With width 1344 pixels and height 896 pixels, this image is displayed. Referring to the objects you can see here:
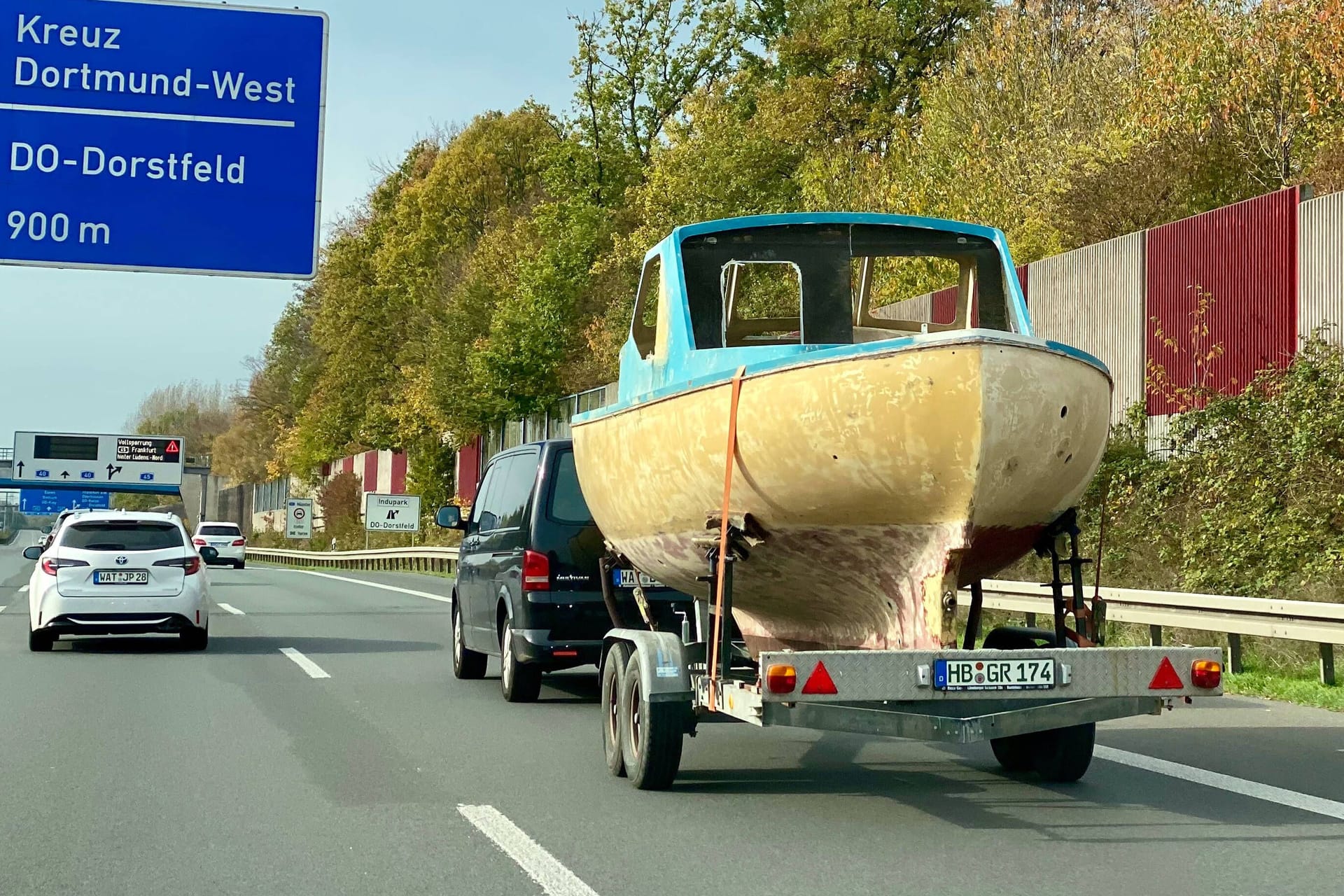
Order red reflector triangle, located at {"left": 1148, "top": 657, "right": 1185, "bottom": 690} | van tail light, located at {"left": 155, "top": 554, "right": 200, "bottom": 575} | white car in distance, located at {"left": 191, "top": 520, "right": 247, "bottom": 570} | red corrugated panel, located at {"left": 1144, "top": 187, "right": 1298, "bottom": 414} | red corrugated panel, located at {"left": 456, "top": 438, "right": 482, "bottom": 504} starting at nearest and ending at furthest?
red reflector triangle, located at {"left": 1148, "top": 657, "right": 1185, "bottom": 690}, van tail light, located at {"left": 155, "top": 554, "right": 200, "bottom": 575}, red corrugated panel, located at {"left": 1144, "top": 187, "right": 1298, "bottom": 414}, white car in distance, located at {"left": 191, "top": 520, "right": 247, "bottom": 570}, red corrugated panel, located at {"left": 456, "top": 438, "right": 482, "bottom": 504}

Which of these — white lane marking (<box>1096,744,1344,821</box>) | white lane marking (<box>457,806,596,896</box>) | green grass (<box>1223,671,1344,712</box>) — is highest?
green grass (<box>1223,671,1344,712</box>)

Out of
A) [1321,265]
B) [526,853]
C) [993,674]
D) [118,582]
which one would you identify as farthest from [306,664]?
[1321,265]

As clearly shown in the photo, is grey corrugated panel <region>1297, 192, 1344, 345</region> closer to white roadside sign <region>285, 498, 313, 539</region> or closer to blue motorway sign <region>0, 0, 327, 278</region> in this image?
blue motorway sign <region>0, 0, 327, 278</region>

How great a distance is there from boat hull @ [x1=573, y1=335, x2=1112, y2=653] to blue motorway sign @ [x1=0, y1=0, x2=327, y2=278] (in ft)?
31.1

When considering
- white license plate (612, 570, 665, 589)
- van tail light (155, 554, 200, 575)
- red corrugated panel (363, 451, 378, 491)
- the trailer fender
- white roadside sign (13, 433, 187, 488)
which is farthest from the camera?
red corrugated panel (363, 451, 378, 491)

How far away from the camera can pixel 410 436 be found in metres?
67.9

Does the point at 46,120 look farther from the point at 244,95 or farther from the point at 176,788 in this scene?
the point at 176,788

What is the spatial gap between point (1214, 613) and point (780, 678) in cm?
765

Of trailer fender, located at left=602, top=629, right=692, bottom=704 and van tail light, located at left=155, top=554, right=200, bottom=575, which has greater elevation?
van tail light, located at left=155, top=554, right=200, bottom=575

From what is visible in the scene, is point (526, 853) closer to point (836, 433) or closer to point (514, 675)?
point (836, 433)

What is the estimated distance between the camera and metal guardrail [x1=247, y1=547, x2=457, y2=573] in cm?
4597

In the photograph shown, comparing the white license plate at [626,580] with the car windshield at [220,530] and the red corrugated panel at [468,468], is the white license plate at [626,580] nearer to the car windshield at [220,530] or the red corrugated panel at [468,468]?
the car windshield at [220,530]

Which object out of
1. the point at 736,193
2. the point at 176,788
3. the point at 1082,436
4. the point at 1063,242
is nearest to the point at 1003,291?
the point at 1082,436

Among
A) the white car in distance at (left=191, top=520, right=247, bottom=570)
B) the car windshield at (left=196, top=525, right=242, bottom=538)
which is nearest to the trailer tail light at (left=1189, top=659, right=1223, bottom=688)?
the white car in distance at (left=191, top=520, right=247, bottom=570)
